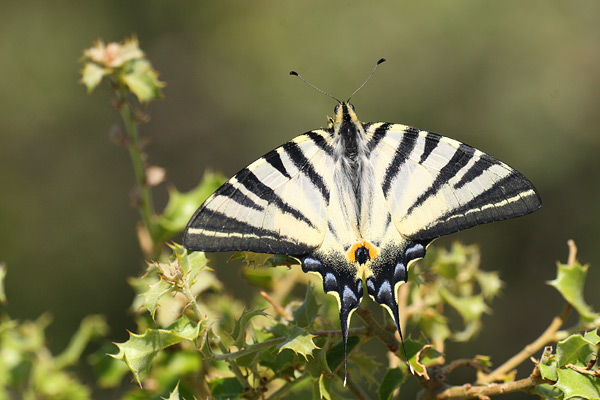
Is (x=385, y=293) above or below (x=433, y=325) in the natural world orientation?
above

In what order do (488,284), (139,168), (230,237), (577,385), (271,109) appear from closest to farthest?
(577,385)
(230,237)
(139,168)
(488,284)
(271,109)

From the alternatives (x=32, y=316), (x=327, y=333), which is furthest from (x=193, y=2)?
(x=327, y=333)

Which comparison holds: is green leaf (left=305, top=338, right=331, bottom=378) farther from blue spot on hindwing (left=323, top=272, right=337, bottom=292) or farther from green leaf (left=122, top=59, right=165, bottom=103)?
green leaf (left=122, top=59, right=165, bottom=103)

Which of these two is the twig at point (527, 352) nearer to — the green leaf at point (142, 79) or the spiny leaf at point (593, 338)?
the spiny leaf at point (593, 338)

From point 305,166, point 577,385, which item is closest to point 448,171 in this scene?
point 305,166

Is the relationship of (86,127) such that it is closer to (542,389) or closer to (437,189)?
(437,189)

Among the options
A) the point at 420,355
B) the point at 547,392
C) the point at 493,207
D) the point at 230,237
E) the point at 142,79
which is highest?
the point at 142,79

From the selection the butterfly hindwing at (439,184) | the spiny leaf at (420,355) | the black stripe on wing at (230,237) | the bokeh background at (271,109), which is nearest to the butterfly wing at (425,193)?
the butterfly hindwing at (439,184)

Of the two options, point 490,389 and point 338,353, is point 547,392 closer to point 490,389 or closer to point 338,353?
point 490,389
